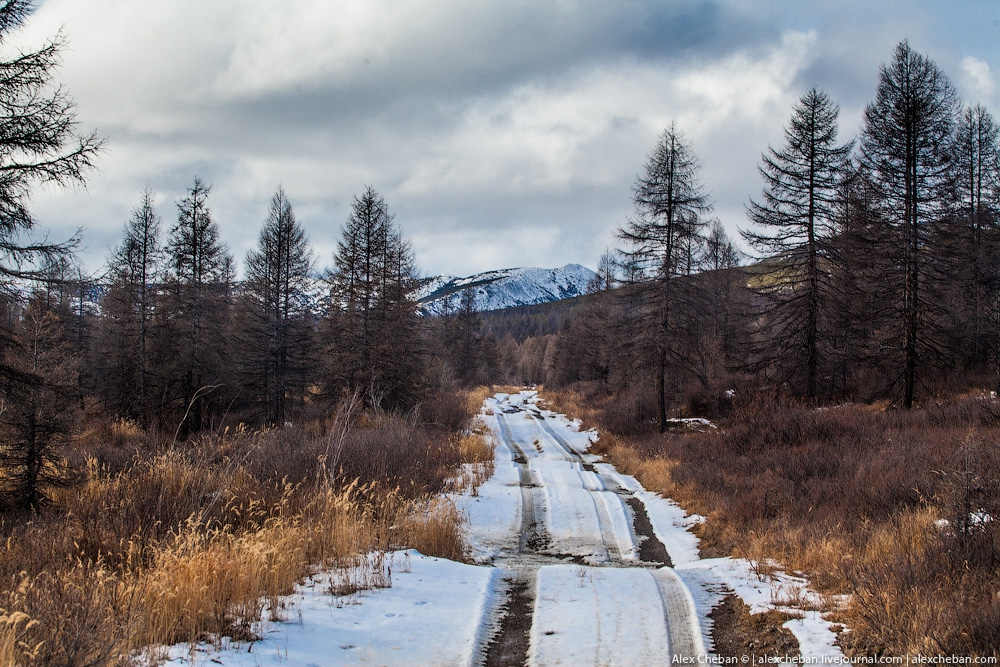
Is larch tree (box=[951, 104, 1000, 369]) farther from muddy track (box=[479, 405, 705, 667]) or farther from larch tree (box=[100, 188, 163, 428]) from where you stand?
larch tree (box=[100, 188, 163, 428])

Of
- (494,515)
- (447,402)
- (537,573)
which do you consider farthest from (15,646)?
(447,402)

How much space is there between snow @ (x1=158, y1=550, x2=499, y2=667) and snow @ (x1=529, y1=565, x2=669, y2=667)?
1.72 feet

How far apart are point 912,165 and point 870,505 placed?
15862 mm

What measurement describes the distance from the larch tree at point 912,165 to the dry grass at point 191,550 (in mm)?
17479

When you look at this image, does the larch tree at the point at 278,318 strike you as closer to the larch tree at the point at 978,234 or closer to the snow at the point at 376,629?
the snow at the point at 376,629

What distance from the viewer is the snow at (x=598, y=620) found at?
3.50m

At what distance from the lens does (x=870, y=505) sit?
689 cm

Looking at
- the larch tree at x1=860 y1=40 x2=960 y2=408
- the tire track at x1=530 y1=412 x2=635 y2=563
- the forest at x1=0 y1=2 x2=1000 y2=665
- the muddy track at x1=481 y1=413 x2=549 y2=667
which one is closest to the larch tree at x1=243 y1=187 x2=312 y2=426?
the forest at x1=0 y1=2 x2=1000 y2=665

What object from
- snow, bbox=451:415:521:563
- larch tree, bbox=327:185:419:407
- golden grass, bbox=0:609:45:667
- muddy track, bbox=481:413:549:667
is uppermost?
larch tree, bbox=327:185:419:407

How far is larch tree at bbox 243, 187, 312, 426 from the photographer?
84.5ft

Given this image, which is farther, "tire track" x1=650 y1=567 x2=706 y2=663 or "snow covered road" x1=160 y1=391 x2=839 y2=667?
"tire track" x1=650 y1=567 x2=706 y2=663

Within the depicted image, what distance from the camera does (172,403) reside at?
2630 cm

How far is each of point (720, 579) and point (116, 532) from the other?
5.81 meters

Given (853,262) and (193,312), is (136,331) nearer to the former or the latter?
(193,312)
